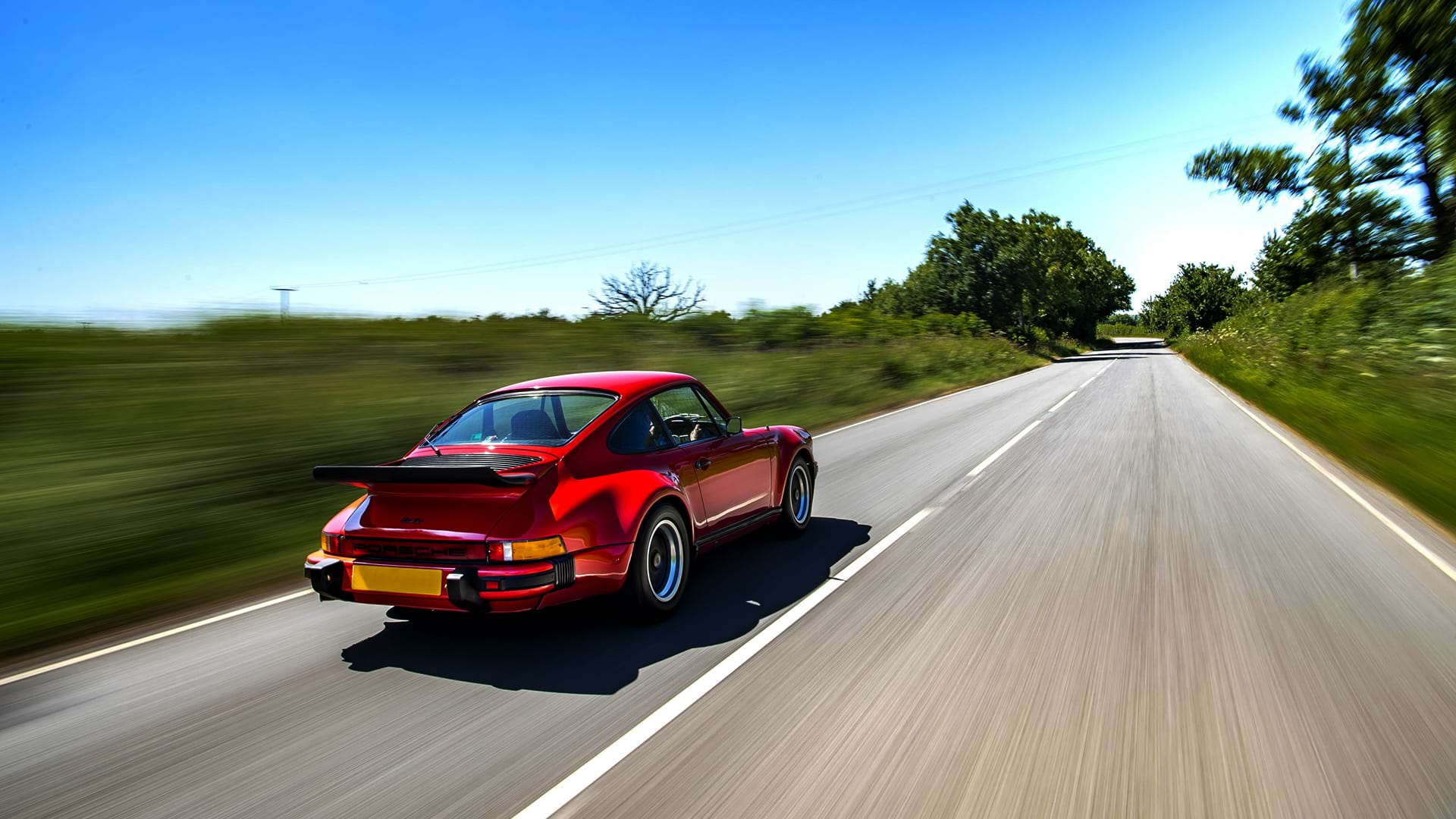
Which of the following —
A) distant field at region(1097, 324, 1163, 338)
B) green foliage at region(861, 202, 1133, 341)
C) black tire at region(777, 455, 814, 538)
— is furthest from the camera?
distant field at region(1097, 324, 1163, 338)

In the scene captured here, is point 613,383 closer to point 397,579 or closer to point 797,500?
point 397,579

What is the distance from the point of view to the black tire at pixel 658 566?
4.68 metres

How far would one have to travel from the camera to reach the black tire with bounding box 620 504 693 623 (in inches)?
184

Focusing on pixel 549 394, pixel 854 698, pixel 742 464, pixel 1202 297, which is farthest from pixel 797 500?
pixel 1202 297

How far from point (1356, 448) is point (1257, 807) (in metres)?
10.3

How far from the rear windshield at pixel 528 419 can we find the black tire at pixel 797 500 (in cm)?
216

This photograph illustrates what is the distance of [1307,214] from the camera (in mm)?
25031

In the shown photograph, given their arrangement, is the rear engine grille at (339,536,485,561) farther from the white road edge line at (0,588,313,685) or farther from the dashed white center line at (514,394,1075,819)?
the white road edge line at (0,588,313,685)

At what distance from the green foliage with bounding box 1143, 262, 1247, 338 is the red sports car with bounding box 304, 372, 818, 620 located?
94.5m

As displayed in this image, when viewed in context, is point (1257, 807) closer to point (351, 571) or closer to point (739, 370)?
point (351, 571)

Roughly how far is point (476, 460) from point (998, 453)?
361 inches

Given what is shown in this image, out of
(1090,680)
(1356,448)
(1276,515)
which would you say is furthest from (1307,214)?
(1090,680)

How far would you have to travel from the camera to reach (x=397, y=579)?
430 cm

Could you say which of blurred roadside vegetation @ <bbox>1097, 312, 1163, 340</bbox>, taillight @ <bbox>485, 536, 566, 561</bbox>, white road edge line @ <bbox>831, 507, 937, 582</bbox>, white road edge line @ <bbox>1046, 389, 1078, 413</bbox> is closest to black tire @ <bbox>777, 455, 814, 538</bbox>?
white road edge line @ <bbox>831, 507, 937, 582</bbox>
